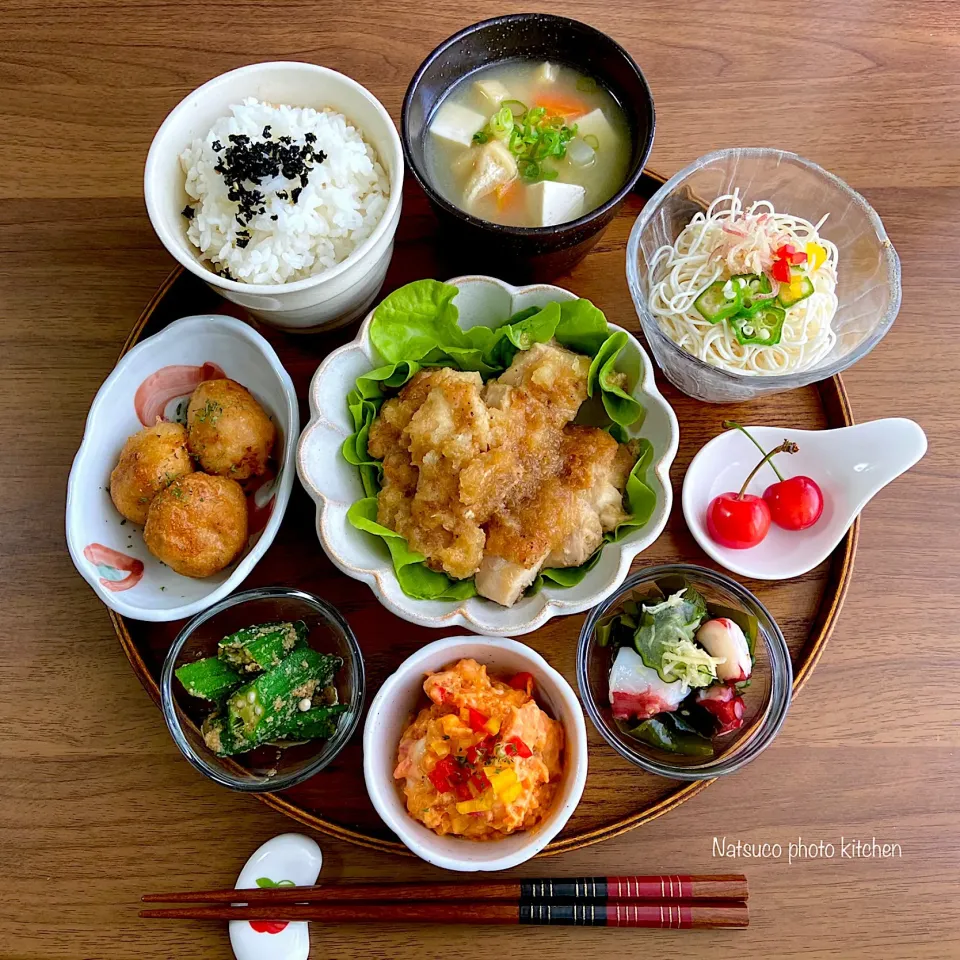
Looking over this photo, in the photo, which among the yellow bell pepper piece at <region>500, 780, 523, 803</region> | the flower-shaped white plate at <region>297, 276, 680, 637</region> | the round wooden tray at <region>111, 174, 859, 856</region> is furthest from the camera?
the round wooden tray at <region>111, 174, 859, 856</region>

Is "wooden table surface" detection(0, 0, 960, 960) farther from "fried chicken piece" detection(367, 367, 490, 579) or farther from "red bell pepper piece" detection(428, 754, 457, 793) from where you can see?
"fried chicken piece" detection(367, 367, 490, 579)

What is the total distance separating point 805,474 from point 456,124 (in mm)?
1506

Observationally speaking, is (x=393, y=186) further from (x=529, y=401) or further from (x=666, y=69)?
(x=666, y=69)

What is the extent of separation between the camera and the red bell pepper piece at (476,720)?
201 centimetres

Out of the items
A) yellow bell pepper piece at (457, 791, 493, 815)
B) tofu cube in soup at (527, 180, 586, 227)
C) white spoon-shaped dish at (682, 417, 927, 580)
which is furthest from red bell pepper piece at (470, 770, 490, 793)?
tofu cube in soup at (527, 180, 586, 227)

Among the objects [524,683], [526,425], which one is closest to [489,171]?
[526,425]

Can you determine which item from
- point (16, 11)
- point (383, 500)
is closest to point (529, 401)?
point (383, 500)

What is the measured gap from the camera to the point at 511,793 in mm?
1912

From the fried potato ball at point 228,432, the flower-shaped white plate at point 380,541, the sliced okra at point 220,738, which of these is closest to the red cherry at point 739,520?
the flower-shaped white plate at point 380,541

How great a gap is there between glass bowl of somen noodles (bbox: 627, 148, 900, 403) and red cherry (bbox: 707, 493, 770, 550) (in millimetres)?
322

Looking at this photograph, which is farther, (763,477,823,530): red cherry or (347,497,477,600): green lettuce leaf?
(763,477,823,530): red cherry

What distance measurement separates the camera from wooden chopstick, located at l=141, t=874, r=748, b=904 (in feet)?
7.09

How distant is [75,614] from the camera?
242 centimetres

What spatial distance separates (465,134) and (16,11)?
1813 mm
